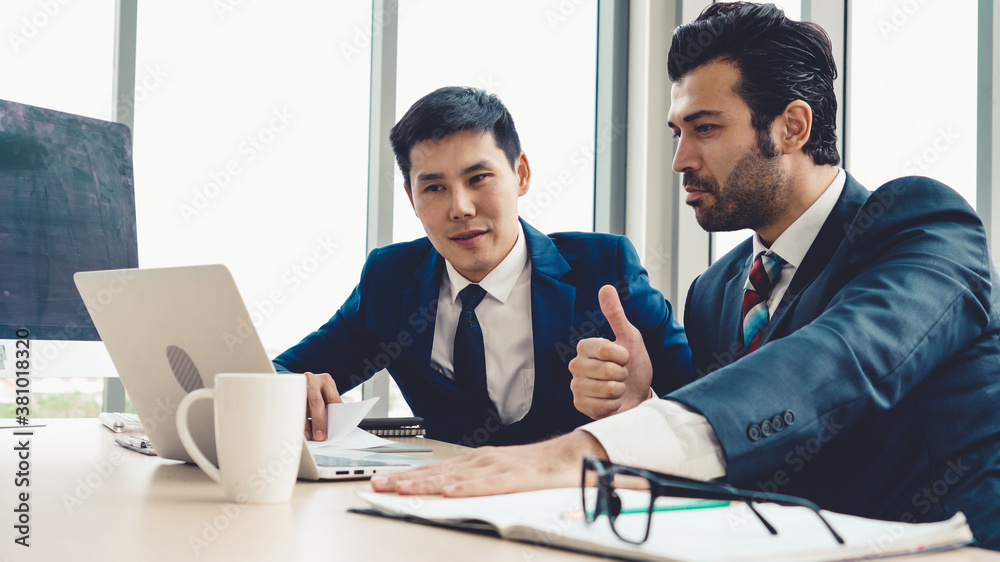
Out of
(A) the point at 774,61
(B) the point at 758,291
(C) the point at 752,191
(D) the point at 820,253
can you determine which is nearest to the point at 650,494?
(D) the point at 820,253

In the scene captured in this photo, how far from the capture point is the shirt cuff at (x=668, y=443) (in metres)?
0.77

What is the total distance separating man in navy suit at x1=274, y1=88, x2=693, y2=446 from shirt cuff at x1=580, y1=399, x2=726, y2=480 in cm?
91

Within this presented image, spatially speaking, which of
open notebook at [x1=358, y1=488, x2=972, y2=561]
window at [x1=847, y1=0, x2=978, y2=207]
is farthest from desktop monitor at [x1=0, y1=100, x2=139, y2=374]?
window at [x1=847, y1=0, x2=978, y2=207]

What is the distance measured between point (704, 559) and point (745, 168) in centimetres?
125

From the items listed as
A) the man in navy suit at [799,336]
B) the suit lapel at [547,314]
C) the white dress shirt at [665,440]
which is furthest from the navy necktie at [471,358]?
the white dress shirt at [665,440]

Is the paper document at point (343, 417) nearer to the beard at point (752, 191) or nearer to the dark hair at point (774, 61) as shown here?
the beard at point (752, 191)

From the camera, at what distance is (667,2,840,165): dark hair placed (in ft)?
5.30

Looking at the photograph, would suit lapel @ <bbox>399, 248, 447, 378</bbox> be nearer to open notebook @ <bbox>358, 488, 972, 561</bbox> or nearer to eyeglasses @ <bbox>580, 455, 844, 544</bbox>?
open notebook @ <bbox>358, 488, 972, 561</bbox>

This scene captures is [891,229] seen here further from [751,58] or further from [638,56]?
[638,56]

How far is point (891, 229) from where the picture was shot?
1131mm

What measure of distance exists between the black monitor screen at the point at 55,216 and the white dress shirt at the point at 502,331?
27.3 inches

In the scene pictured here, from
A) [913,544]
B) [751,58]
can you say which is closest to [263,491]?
[913,544]

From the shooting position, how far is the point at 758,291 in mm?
1499

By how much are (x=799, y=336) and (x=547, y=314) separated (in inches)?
36.6
